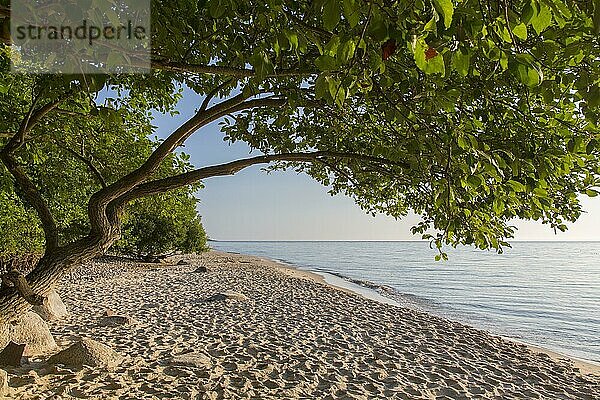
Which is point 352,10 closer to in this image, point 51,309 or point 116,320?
point 116,320

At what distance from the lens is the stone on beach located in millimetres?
7402

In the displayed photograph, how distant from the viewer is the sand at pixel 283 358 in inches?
270

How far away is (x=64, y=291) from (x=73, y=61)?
16587 millimetres

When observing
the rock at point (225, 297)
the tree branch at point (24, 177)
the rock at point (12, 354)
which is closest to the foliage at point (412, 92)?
the tree branch at point (24, 177)

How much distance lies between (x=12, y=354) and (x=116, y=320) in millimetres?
4825

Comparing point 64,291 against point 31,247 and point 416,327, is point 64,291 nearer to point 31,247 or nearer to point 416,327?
point 31,247

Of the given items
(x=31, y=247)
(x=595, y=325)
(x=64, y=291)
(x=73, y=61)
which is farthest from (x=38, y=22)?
(x=595, y=325)

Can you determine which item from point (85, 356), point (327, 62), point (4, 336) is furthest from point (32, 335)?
point (327, 62)

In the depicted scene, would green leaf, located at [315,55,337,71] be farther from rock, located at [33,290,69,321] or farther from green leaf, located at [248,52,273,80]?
rock, located at [33,290,69,321]

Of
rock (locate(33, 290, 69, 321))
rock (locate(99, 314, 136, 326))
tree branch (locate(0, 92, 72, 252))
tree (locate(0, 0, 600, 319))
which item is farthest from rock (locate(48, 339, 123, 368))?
rock (locate(33, 290, 69, 321))

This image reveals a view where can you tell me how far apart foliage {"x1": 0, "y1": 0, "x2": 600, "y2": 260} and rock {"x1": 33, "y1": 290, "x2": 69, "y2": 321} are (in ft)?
14.7

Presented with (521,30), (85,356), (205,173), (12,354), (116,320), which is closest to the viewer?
(521,30)

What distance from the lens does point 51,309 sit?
11453 millimetres

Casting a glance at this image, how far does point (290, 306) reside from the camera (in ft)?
56.3
